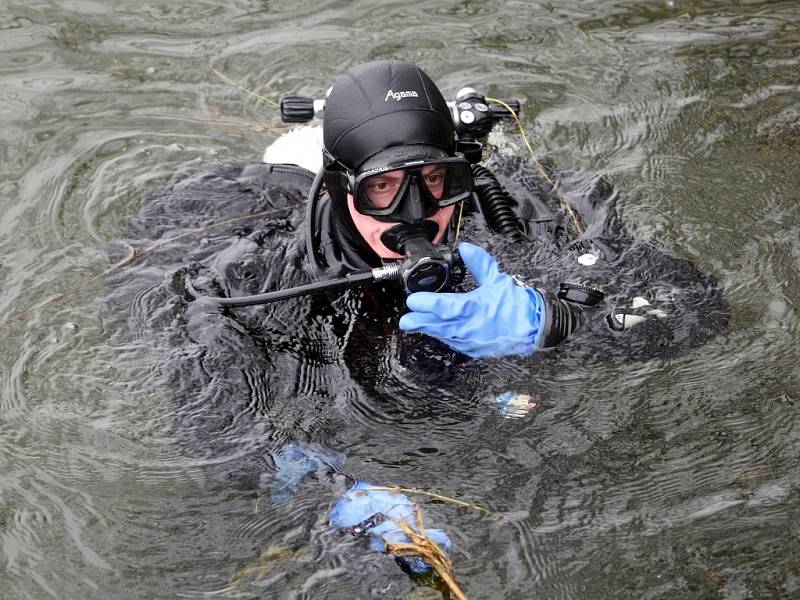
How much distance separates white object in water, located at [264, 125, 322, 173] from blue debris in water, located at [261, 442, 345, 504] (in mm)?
1940

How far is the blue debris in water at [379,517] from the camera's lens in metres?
2.80

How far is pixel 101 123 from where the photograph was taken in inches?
227

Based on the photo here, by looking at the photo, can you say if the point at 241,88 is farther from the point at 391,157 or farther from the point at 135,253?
the point at 391,157

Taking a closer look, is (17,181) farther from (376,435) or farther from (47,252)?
(376,435)

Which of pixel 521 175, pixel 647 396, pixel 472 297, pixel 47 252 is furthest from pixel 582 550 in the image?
pixel 47 252

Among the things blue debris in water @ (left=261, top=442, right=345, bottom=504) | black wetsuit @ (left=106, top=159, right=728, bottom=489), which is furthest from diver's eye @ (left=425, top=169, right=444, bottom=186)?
blue debris in water @ (left=261, top=442, right=345, bottom=504)

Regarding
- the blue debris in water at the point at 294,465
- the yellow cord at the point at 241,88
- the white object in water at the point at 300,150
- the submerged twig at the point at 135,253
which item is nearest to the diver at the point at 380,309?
the blue debris in water at the point at 294,465

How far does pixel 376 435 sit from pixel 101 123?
11.7ft

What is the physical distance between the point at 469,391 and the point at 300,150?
6.92 ft

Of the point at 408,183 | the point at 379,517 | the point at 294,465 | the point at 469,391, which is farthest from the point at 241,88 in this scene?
the point at 379,517

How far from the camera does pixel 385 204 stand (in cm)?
336

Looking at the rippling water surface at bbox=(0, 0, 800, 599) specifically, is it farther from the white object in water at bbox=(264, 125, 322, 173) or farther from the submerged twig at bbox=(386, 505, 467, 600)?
the white object in water at bbox=(264, 125, 322, 173)

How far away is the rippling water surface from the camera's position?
2.88m

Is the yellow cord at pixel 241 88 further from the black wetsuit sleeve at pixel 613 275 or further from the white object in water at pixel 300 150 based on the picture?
the black wetsuit sleeve at pixel 613 275
